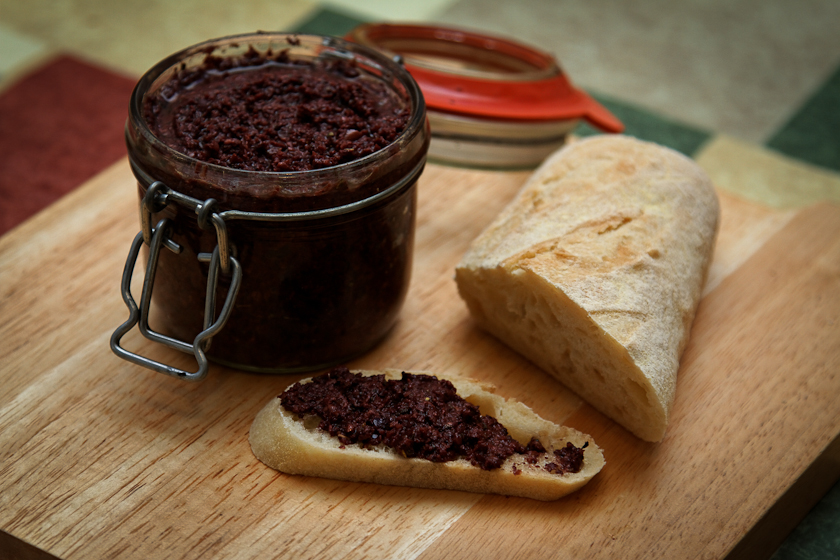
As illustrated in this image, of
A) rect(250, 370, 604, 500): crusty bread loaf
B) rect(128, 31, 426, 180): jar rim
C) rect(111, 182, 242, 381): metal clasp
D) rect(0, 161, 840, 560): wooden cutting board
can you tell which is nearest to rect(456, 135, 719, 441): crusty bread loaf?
rect(0, 161, 840, 560): wooden cutting board

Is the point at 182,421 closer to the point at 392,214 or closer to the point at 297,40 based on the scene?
the point at 392,214

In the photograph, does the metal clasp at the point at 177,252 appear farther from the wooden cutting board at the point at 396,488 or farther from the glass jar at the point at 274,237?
the wooden cutting board at the point at 396,488

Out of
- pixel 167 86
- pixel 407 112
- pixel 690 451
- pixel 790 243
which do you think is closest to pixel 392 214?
pixel 407 112

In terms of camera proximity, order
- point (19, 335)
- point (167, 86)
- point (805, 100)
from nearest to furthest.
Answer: point (167, 86) < point (19, 335) < point (805, 100)

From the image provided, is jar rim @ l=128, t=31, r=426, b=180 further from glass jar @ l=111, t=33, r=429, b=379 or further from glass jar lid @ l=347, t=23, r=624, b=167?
glass jar lid @ l=347, t=23, r=624, b=167

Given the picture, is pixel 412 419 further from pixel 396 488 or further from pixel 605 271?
pixel 605 271

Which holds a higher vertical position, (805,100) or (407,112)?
(407,112)

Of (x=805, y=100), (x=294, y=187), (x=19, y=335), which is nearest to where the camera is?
(x=294, y=187)
